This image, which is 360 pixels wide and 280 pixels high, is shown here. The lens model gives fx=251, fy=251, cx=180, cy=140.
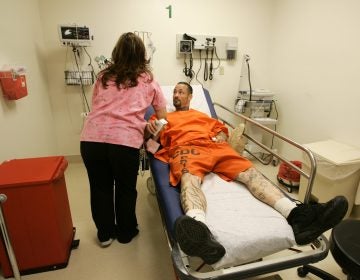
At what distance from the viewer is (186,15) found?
3.04 m

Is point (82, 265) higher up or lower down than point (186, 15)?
lower down

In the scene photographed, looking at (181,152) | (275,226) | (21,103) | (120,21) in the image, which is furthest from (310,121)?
(21,103)

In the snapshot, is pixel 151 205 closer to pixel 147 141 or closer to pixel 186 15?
pixel 147 141

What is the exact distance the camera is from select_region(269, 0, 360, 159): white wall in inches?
88.2

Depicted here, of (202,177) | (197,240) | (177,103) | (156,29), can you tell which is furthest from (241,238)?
(156,29)

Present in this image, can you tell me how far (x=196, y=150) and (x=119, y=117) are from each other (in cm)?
54

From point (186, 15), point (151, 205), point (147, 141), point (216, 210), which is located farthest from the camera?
point (186, 15)

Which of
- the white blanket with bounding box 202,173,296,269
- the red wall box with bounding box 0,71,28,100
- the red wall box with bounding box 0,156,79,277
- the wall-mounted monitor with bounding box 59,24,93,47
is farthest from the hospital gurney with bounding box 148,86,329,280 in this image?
the wall-mounted monitor with bounding box 59,24,93,47

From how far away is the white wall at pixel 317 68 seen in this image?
7.35 ft

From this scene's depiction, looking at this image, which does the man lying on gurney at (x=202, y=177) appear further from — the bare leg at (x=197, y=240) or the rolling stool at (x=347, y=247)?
the rolling stool at (x=347, y=247)

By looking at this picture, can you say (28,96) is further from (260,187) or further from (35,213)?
(260,187)

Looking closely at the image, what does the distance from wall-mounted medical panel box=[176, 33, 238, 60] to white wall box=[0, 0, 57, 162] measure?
157cm

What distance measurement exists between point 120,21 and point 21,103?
145cm

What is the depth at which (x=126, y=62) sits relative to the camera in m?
1.53
